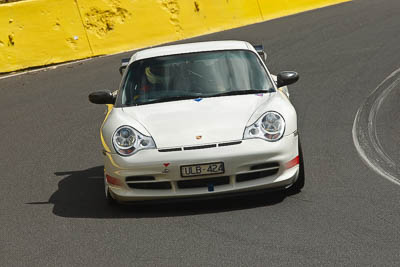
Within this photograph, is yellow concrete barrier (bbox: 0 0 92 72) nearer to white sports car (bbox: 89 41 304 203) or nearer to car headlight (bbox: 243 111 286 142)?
white sports car (bbox: 89 41 304 203)

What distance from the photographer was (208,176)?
6773 mm

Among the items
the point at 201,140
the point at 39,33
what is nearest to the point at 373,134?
the point at 201,140

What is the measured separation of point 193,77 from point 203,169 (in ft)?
4.66

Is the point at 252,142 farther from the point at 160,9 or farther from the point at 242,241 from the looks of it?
the point at 160,9

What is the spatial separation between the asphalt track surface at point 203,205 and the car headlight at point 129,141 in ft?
1.80

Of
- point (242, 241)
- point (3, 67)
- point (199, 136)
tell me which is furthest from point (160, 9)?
point (242, 241)

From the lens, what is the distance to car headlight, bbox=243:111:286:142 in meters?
6.95

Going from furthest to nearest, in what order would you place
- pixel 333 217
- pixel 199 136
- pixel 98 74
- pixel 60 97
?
pixel 98 74 < pixel 60 97 < pixel 199 136 < pixel 333 217

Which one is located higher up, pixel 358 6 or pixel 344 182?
pixel 344 182

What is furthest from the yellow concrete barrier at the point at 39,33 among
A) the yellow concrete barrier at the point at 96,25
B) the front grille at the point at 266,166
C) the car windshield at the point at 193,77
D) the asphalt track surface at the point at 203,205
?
the front grille at the point at 266,166

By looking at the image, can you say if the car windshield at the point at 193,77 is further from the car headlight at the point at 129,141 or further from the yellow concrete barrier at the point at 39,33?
the yellow concrete barrier at the point at 39,33

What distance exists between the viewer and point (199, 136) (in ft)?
22.6

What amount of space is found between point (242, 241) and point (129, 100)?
2.28 m

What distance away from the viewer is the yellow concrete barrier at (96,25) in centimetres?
1583
